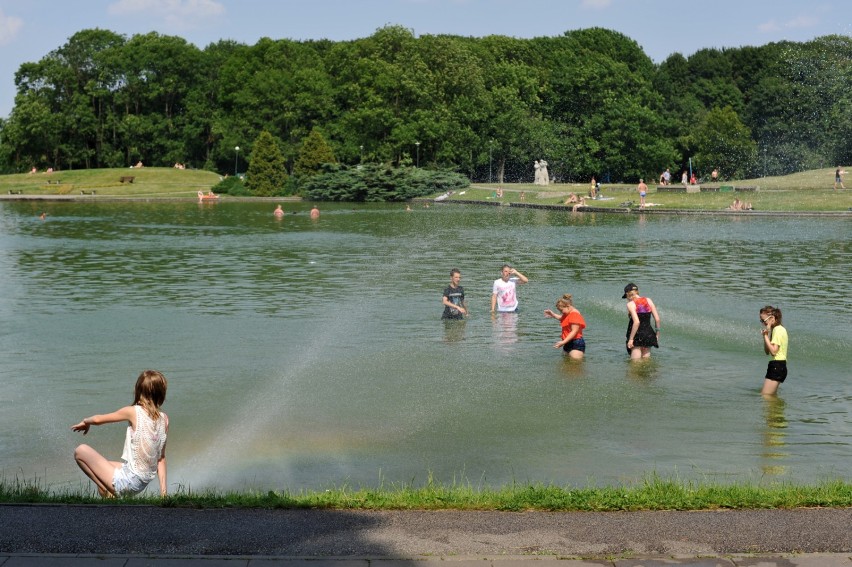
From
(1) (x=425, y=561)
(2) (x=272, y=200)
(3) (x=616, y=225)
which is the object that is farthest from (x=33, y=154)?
(1) (x=425, y=561)

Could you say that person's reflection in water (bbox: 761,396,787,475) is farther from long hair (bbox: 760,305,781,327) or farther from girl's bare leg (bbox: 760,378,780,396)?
long hair (bbox: 760,305,781,327)

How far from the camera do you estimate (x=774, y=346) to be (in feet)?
56.1

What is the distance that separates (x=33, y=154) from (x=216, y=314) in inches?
4452

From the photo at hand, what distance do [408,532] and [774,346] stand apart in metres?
10.3

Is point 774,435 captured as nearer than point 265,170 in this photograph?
Yes

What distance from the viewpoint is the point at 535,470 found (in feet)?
44.7

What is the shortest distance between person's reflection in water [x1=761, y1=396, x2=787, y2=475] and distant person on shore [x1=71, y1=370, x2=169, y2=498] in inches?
303

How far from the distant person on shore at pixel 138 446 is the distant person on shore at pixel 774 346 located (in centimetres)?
986

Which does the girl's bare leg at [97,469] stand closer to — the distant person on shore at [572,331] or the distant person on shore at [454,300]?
the distant person on shore at [572,331]

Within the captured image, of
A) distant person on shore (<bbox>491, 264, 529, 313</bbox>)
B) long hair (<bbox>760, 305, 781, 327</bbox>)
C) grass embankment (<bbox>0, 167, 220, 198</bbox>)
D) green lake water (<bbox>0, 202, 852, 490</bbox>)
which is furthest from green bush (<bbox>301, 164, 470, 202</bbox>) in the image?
long hair (<bbox>760, 305, 781, 327</bbox>)

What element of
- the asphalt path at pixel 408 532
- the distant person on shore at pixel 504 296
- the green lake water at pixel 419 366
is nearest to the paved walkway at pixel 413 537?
the asphalt path at pixel 408 532

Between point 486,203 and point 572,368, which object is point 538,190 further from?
point 572,368

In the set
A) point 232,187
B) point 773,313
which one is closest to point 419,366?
point 773,313

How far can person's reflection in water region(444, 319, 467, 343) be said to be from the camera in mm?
23594
